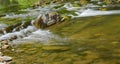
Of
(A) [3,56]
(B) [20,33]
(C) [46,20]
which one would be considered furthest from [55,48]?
(C) [46,20]

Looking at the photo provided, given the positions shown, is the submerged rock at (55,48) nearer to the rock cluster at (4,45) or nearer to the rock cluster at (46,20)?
the rock cluster at (4,45)

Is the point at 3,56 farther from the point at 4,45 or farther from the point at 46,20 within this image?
the point at 46,20

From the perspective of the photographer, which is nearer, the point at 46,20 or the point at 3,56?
the point at 3,56

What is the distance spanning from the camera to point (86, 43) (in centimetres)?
A: 1286

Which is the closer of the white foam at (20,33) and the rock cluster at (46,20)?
the white foam at (20,33)

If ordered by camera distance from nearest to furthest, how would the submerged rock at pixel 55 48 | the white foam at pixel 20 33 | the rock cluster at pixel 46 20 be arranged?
1. the submerged rock at pixel 55 48
2. the white foam at pixel 20 33
3. the rock cluster at pixel 46 20

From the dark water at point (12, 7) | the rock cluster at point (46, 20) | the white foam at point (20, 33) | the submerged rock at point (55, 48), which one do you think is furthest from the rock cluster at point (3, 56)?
the dark water at point (12, 7)

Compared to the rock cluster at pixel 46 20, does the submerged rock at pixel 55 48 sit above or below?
above

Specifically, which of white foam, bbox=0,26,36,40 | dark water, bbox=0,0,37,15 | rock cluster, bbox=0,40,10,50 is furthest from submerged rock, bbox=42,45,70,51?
dark water, bbox=0,0,37,15

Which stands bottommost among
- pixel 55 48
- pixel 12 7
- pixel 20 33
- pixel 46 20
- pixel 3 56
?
pixel 12 7

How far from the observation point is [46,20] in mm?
18453

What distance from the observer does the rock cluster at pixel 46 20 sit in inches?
720

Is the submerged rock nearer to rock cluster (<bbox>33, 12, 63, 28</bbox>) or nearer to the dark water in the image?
rock cluster (<bbox>33, 12, 63, 28</bbox>)

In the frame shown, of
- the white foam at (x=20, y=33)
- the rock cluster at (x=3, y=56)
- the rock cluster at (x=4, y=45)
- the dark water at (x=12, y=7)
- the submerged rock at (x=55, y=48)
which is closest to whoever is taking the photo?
the rock cluster at (x=3, y=56)
